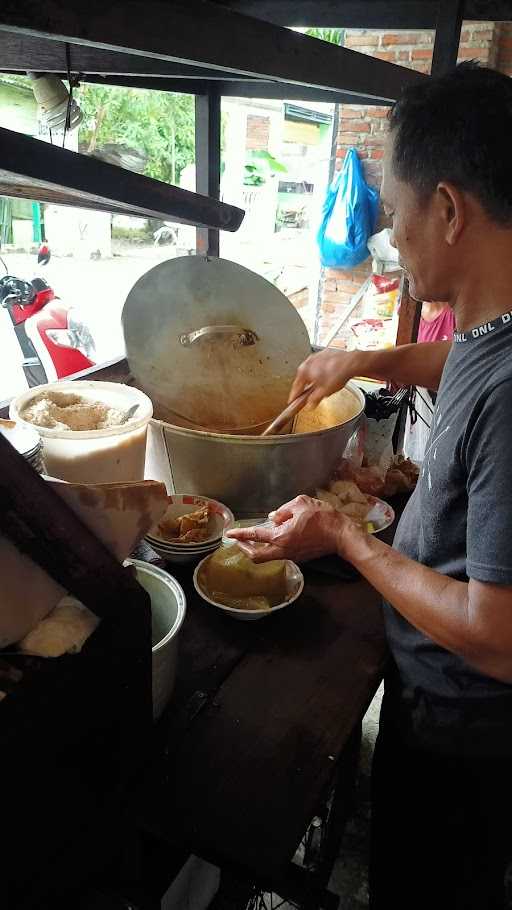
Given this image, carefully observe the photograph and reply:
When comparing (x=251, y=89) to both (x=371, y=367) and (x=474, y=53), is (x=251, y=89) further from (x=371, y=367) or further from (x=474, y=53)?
(x=474, y=53)

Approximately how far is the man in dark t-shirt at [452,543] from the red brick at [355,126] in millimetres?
5668

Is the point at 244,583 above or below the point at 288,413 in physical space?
below

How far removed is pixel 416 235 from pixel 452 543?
2.18 ft

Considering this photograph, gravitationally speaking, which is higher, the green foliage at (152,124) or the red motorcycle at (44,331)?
the green foliage at (152,124)

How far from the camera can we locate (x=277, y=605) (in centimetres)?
152

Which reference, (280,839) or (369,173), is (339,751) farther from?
(369,173)

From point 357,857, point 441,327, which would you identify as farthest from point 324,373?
point 441,327

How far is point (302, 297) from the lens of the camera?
9.40 m

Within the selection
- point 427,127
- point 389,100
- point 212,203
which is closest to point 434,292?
point 427,127

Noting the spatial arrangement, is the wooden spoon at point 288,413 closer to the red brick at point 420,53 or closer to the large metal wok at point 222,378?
the large metal wok at point 222,378

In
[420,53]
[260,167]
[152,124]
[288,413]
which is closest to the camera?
[288,413]

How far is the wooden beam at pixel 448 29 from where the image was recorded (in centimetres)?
216

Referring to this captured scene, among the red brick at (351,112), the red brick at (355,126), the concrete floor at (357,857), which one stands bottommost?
the concrete floor at (357,857)

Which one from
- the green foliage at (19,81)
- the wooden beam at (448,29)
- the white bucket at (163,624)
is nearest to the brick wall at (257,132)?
the wooden beam at (448,29)
